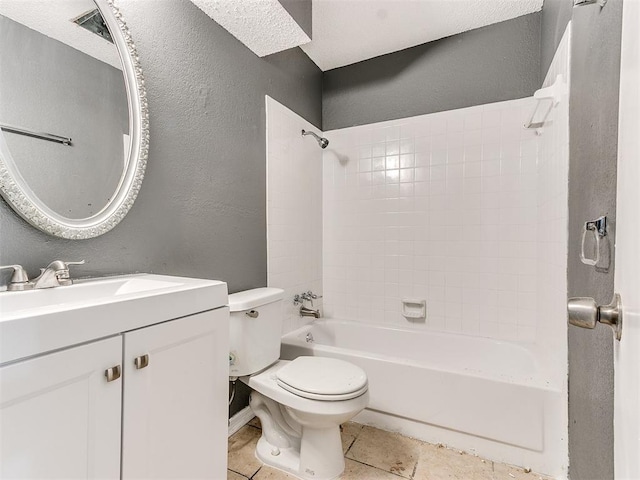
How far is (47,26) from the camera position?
1021mm

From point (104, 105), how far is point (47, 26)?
257mm

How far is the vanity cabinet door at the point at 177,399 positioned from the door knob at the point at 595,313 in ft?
3.07

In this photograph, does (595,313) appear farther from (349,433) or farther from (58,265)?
(349,433)

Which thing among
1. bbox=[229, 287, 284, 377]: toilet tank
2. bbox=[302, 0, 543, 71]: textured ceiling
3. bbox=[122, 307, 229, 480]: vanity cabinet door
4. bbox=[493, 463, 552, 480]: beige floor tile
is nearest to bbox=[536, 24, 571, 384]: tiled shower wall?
bbox=[493, 463, 552, 480]: beige floor tile

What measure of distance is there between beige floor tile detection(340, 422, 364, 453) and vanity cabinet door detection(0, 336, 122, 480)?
3.90 ft

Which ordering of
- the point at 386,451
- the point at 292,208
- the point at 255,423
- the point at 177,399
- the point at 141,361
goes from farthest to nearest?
the point at 292,208, the point at 255,423, the point at 386,451, the point at 177,399, the point at 141,361

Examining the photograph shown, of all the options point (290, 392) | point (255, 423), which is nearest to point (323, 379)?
point (290, 392)

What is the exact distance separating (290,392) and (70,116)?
1.34 meters

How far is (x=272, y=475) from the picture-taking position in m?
1.43

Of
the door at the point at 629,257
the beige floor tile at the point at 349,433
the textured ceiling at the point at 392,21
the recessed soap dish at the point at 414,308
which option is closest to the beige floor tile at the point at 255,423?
the beige floor tile at the point at 349,433

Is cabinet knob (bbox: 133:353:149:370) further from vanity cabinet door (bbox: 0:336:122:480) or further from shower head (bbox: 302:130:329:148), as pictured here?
shower head (bbox: 302:130:329:148)

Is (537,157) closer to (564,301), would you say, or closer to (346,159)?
(564,301)

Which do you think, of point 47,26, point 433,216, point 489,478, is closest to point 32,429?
point 47,26

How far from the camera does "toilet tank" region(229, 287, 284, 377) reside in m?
1.45
